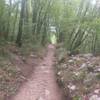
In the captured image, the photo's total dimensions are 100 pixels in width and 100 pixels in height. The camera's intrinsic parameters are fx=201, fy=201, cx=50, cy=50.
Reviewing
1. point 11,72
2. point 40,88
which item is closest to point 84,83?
point 40,88

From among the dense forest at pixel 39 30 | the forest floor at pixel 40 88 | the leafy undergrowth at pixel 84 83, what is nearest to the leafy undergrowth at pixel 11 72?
the dense forest at pixel 39 30

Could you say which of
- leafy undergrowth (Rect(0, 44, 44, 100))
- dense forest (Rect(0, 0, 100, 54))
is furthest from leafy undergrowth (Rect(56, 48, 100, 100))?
dense forest (Rect(0, 0, 100, 54))

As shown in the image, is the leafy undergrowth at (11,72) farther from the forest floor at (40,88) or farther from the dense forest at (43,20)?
the dense forest at (43,20)

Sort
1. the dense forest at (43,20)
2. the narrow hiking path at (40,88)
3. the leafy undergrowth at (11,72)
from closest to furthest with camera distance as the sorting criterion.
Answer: the narrow hiking path at (40,88), the leafy undergrowth at (11,72), the dense forest at (43,20)

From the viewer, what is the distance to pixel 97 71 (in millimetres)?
9445

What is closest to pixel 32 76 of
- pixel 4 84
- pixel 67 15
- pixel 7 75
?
pixel 7 75

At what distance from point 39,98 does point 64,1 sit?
1794 centimetres

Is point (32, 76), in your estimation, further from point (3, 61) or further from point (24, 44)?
point (24, 44)

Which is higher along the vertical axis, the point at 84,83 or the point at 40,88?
the point at 84,83

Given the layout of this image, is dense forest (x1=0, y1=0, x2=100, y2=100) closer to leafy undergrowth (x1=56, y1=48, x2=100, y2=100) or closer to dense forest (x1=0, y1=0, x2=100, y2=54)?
dense forest (x1=0, y1=0, x2=100, y2=54)

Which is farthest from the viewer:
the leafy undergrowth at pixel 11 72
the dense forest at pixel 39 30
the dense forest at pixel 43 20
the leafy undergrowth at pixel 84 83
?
the dense forest at pixel 43 20

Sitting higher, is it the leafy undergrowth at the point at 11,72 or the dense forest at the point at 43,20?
the dense forest at the point at 43,20

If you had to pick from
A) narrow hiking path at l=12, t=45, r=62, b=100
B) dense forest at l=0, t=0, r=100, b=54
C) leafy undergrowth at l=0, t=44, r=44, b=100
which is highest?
dense forest at l=0, t=0, r=100, b=54

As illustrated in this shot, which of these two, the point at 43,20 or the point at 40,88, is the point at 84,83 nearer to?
the point at 40,88
